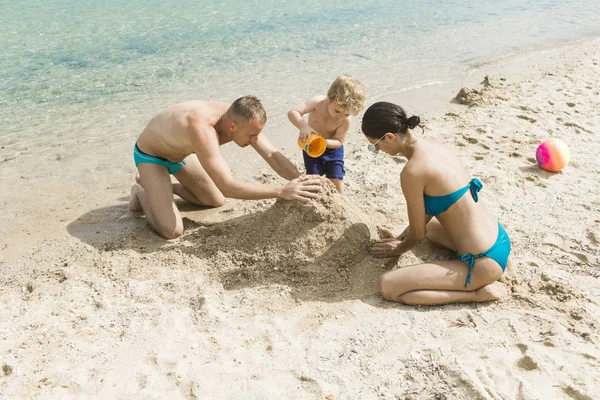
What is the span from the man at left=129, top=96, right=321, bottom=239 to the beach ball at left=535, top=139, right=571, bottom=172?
2.54 metres

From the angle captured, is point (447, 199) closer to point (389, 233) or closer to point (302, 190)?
point (389, 233)

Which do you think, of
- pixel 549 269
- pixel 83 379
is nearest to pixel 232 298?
pixel 83 379

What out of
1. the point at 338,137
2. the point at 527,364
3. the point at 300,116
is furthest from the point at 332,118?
the point at 527,364

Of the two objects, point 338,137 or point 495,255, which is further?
point 338,137

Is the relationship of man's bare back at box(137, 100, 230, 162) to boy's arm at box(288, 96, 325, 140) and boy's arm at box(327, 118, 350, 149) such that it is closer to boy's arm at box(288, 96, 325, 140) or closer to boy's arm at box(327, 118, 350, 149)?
boy's arm at box(288, 96, 325, 140)

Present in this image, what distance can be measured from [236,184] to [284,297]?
1003 mm

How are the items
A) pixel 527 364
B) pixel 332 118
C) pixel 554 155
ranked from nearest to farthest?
pixel 527 364, pixel 332 118, pixel 554 155

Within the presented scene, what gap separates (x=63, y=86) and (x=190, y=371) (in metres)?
6.91

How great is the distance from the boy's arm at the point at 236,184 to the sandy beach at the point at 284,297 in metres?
0.12

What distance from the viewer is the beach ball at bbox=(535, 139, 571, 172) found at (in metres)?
5.20

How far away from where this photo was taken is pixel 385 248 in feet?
12.8

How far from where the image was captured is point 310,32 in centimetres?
1166

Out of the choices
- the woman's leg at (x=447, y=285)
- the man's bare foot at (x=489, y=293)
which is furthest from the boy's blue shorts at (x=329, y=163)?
the man's bare foot at (x=489, y=293)

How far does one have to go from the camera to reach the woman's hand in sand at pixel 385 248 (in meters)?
3.88
